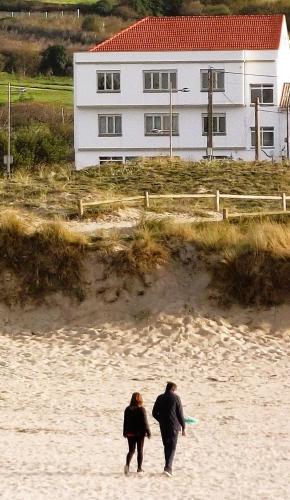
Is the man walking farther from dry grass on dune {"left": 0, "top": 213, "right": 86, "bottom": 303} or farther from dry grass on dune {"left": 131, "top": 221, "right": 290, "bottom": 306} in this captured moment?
dry grass on dune {"left": 0, "top": 213, "right": 86, "bottom": 303}

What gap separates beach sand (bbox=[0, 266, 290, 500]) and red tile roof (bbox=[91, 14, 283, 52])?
38.0 metres

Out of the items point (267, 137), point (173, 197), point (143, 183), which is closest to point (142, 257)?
point (173, 197)

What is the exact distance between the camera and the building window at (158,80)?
63000mm

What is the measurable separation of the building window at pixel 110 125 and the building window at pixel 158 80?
2173 millimetres

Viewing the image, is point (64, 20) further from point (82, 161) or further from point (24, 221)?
point (24, 221)

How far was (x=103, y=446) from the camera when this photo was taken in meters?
18.4

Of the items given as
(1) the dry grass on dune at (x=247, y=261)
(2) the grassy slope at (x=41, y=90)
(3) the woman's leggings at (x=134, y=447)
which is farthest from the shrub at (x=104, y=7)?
(3) the woman's leggings at (x=134, y=447)

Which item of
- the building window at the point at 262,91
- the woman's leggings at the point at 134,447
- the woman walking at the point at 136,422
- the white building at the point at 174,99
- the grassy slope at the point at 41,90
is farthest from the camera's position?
the grassy slope at the point at 41,90

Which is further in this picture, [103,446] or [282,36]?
[282,36]

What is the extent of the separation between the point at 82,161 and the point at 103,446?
45123mm

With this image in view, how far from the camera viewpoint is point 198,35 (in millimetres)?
64562

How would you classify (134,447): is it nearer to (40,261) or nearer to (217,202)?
(40,261)

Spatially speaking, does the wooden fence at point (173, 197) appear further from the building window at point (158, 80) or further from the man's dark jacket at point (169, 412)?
the building window at point (158, 80)

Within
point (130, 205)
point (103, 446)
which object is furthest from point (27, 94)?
point (103, 446)
